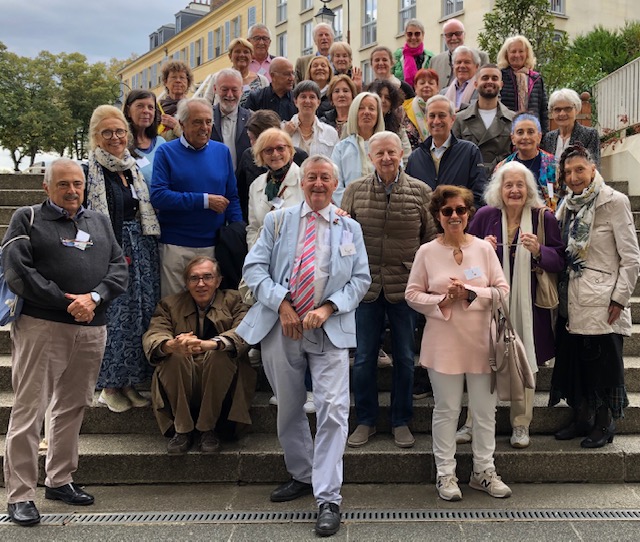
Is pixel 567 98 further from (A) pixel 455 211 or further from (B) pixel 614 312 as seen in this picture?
(A) pixel 455 211

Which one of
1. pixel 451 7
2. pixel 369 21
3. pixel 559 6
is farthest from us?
pixel 369 21

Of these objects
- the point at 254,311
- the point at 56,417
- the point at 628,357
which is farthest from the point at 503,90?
the point at 56,417

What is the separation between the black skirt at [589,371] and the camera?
14.5 ft

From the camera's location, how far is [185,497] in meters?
4.29

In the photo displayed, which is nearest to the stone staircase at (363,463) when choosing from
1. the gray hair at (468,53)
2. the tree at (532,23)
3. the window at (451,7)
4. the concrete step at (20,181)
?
the gray hair at (468,53)

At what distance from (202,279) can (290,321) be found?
1.01 m

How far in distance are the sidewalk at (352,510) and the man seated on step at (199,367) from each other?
39 cm

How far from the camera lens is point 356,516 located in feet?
13.1

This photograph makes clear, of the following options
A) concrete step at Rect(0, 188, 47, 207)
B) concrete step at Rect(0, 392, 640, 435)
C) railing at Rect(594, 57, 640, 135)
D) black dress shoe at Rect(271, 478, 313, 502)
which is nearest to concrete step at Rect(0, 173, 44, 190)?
concrete step at Rect(0, 188, 47, 207)

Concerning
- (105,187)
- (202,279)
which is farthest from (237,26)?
(202,279)

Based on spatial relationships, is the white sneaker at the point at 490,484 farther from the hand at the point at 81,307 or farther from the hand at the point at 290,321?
the hand at the point at 81,307

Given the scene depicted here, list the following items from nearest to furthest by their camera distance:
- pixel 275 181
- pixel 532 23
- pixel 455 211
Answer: pixel 455 211
pixel 275 181
pixel 532 23

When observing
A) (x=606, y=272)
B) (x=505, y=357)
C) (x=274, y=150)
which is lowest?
(x=505, y=357)

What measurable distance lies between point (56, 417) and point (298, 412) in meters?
1.49
